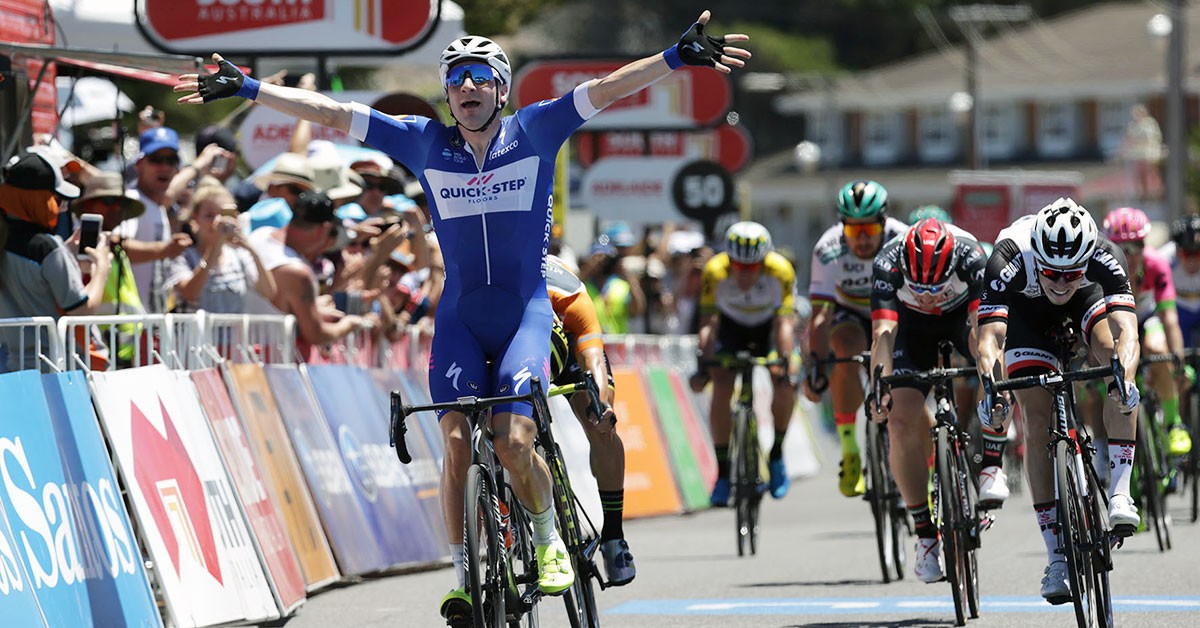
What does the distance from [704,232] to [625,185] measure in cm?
173

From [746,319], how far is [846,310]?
1798 mm

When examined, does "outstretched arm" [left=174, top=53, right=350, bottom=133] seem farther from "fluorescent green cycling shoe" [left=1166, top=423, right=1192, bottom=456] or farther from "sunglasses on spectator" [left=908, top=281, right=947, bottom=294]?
"fluorescent green cycling shoe" [left=1166, top=423, right=1192, bottom=456]

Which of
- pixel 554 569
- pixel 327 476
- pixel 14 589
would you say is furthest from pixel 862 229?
pixel 14 589

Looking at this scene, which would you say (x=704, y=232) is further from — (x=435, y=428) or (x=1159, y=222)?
(x=1159, y=222)

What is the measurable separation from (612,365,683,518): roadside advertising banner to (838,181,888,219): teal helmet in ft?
19.8

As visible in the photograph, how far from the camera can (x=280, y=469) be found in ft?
38.3

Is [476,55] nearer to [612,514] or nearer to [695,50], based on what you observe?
[695,50]

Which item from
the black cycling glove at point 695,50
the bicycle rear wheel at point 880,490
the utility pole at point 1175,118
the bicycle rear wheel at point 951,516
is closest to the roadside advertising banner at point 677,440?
the bicycle rear wheel at point 880,490

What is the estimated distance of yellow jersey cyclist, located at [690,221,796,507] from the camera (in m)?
15.7

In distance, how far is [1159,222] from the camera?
181 feet

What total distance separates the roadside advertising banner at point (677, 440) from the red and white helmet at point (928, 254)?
939 cm

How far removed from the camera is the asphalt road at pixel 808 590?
34.7ft

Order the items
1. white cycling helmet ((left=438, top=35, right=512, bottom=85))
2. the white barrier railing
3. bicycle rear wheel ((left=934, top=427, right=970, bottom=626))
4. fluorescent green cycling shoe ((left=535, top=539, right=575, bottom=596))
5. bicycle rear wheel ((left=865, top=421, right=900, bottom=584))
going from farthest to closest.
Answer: bicycle rear wheel ((left=865, top=421, right=900, bottom=584))
bicycle rear wheel ((left=934, top=427, right=970, bottom=626))
the white barrier railing
white cycling helmet ((left=438, top=35, right=512, bottom=85))
fluorescent green cycling shoe ((left=535, top=539, right=575, bottom=596))

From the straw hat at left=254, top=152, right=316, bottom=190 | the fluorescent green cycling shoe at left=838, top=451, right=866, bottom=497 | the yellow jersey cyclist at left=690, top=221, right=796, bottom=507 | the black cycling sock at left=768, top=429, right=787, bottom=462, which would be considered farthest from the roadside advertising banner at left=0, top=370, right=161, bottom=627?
the black cycling sock at left=768, top=429, right=787, bottom=462
